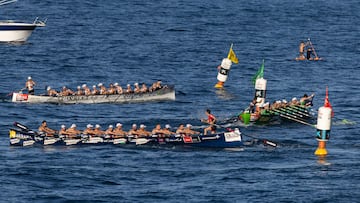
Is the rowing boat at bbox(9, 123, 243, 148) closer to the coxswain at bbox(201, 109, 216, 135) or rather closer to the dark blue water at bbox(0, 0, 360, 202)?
the dark blue water at bbox(0, 0, 360, 202)

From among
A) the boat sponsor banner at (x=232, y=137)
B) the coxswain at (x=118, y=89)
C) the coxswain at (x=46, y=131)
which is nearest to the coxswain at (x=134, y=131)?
the coxswain at (x=46, y=131)

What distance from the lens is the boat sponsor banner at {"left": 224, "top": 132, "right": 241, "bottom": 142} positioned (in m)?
89.2

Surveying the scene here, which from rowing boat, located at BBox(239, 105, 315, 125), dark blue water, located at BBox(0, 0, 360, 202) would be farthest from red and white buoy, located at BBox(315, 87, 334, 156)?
rowing boat, located at BBox(239, 105, 315, 125)

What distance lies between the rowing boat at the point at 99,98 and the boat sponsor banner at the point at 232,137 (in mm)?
22025

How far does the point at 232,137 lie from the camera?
89.4 meters

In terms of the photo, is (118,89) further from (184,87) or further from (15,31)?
(15,31)

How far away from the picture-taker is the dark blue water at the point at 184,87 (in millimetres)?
80438

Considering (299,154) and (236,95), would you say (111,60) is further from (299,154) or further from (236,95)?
(299,154)

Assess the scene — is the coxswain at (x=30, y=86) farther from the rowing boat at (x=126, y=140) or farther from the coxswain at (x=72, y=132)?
the coxswain at (x=72, y=132)

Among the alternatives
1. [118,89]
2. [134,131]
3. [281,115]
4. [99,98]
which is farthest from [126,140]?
[99,98]

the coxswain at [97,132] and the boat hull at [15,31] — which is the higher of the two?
the boat hull at [15,31]

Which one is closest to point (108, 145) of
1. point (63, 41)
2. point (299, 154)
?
point (299, 154)

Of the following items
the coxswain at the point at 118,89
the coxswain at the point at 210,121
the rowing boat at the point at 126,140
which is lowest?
the rowing boat at the point at 126,140

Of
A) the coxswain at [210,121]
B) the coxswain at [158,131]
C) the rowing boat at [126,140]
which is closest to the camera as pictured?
the rowing boat at [126,140]
